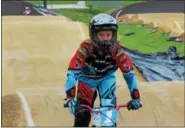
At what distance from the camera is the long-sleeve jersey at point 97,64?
5.64 m

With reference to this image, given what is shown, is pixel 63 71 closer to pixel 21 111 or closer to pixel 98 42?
pixel 21 111

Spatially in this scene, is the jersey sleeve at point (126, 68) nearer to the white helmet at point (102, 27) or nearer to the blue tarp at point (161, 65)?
the white helmet at point (102, 27)

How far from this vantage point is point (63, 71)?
1459 cm

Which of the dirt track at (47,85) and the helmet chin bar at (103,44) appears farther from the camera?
the dirt track at (47,85)

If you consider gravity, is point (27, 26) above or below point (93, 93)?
below

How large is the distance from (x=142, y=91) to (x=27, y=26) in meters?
12.6

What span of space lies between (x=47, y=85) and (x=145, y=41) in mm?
10621

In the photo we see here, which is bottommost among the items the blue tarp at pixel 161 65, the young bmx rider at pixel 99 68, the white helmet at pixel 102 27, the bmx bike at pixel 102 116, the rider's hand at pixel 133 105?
the blue tarp at pixel 161 65

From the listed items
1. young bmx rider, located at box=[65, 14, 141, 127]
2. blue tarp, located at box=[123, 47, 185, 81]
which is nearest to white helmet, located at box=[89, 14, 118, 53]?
young bmx rider, located at box=[65, 14, 141, 127]

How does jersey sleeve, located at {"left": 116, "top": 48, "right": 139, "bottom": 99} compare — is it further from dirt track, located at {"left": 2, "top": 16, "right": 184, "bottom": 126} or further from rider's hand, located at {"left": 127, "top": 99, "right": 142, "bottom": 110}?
dirt track, located at {"left": 2, "top": 16, "right": 184, "bottom": 126}

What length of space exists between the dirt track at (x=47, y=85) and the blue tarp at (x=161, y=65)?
77.8 inches

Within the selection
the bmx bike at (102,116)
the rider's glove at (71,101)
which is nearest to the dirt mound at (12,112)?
the rider's glove at (71,101)

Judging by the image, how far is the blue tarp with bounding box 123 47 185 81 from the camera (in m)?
15.9

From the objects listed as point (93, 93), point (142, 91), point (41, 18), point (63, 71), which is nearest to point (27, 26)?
point (41, 18)
